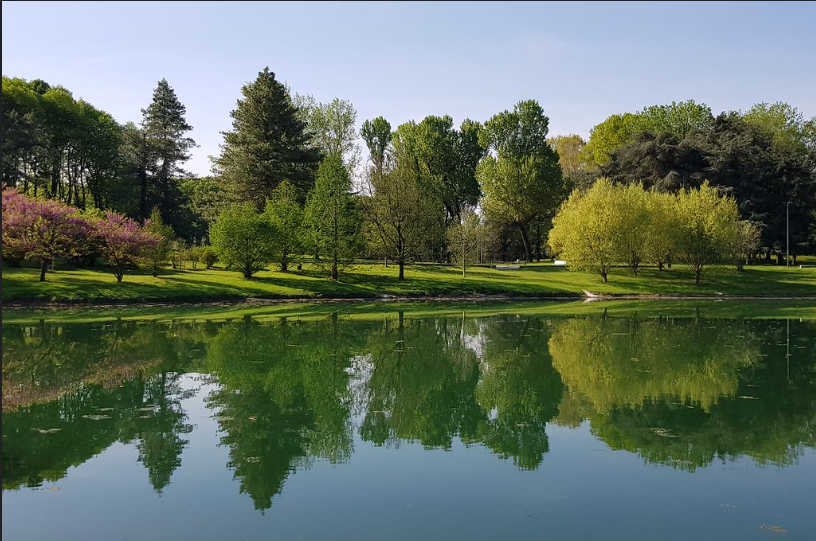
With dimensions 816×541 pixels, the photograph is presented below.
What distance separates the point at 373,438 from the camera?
12.3 metres

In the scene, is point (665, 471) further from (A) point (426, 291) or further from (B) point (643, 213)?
(B) point (643, 213)

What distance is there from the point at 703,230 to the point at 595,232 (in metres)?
9.25

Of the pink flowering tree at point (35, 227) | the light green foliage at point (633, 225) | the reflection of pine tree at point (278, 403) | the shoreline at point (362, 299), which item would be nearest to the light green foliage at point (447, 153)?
the light green foliage at point (633, 225)

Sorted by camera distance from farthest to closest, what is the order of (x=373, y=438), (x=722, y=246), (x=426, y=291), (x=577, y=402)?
(x=722, y=246), (x=426, y=291), (x=577, y=402), (x=373, y=438)

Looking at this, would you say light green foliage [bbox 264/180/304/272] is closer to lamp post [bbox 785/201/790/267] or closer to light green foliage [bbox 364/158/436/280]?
light green foliage [bbox 364/158/436/280]

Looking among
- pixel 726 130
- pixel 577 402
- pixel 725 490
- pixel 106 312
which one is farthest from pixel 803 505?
pixel 726 130

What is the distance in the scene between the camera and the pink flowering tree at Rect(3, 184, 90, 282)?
41.8 meters

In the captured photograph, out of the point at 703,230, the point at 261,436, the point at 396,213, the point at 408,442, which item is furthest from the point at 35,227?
the point at 703,230

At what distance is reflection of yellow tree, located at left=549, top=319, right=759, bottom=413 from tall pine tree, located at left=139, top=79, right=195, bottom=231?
174 ft

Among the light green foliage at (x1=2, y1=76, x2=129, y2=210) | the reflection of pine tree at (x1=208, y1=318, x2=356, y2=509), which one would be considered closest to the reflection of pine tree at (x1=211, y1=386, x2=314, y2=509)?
the reflection of pine tree at (x1=208, y1=318, x2=356, y2=509)

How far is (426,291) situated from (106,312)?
22223 millimetres

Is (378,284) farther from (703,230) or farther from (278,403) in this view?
(278,403)

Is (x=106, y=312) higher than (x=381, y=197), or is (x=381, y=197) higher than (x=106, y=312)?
(x=381, y=197)

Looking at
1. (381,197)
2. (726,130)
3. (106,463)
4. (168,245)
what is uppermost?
(726,130)
